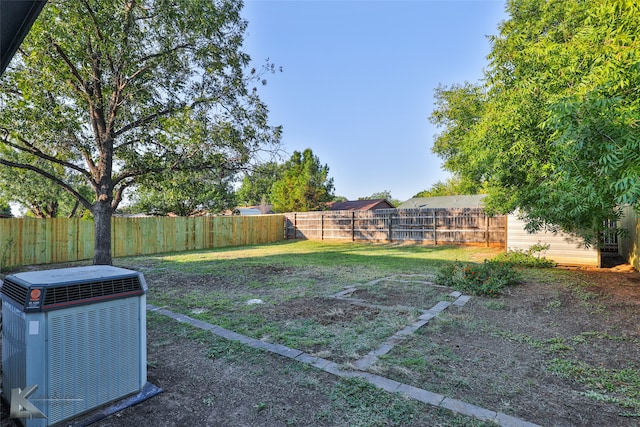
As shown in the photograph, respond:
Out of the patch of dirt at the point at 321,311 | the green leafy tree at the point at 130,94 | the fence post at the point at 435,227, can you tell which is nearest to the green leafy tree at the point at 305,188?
the fence post at the point at 435,227

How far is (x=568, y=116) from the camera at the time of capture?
2.50 m

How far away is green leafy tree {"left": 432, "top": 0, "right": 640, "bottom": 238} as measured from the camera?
2396 millimetres

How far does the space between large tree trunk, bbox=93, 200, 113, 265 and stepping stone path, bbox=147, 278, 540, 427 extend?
11.1 feet

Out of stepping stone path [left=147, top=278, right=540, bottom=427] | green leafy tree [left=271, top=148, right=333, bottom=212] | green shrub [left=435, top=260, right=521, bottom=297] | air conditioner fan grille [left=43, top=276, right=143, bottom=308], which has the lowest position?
stepping stone path [left=147, top=278, right=540, bottom=427]

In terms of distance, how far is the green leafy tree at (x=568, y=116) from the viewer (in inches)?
94.3

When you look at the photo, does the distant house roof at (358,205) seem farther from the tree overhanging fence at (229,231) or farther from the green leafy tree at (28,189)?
the green leafy tree at (28,189)

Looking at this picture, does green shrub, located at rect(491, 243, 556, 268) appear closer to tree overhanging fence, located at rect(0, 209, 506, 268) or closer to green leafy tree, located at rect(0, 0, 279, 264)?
tree overhanging fence, located at rect(0, 209, 506, 268)

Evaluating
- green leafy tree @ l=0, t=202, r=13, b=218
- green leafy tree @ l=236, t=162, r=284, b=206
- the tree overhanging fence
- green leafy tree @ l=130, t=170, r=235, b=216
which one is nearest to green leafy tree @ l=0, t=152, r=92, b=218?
green leafy tree @ l=0, t=202, r=13, b=218

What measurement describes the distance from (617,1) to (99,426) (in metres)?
5.37

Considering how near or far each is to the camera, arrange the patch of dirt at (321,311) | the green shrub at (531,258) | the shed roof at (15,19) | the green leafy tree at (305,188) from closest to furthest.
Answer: the shed roof at (15,19) < the patch of dirt at (321,311) < the green shrub at (531,258) < the green leafy tree at (305,188)

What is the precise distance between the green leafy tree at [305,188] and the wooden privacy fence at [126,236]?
4.45m

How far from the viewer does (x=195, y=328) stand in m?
3.61

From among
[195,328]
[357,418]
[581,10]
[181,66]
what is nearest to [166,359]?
[195,328]

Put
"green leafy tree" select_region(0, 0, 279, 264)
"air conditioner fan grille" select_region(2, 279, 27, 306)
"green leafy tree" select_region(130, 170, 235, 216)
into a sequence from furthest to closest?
"green leafy tree" select_region(130, 170, 235, 216) → "green leafy tree" select_region(0, 0, 279, 264) → "air conditioner fan grille" select_region(2, 279, 27, 306)
